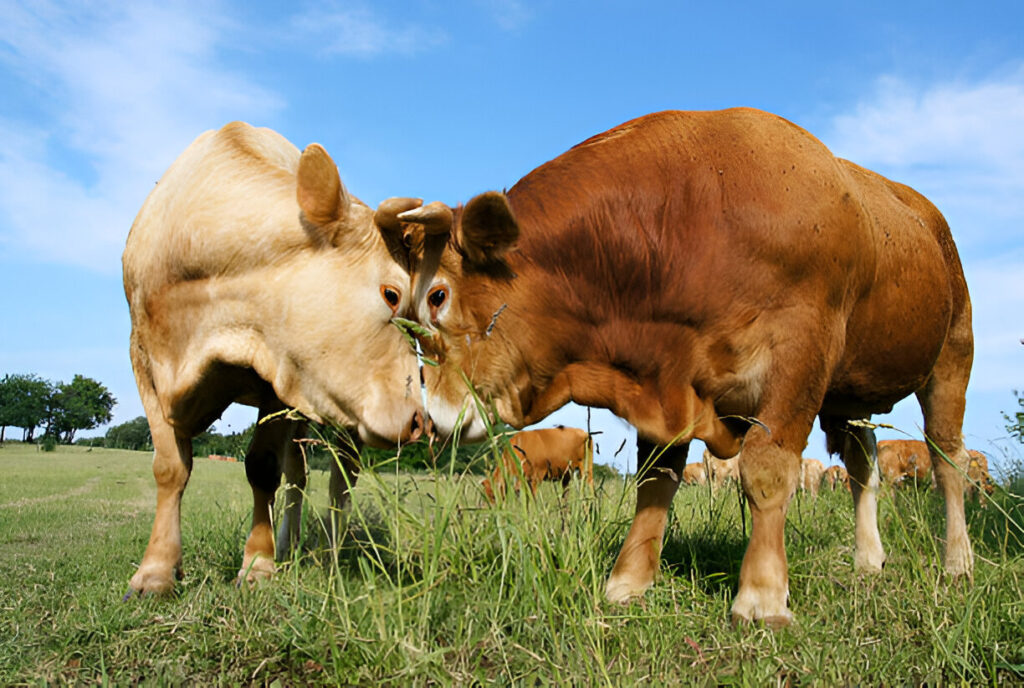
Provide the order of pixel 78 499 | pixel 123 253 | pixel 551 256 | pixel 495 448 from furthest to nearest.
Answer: pixel 78 499, pixel 123 253, pixel 551 256, pixel 495 448

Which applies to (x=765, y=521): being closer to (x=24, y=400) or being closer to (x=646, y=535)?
(x=646, y=535)

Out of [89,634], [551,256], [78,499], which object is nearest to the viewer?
[89,634]

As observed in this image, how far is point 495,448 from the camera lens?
8.94 ft

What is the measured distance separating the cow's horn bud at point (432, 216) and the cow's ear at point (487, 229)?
0.08 meters

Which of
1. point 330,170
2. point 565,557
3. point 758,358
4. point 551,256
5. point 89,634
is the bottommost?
point 89,634

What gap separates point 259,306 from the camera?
12.4ft

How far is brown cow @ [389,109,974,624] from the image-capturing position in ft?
11.1

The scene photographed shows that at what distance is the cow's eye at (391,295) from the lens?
3680 mm

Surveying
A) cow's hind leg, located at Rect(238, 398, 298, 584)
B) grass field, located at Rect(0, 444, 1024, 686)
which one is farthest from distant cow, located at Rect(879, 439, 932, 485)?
cow's hind leg, located at Rect(238, 398, 298, 584)

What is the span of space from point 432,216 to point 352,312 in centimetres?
64

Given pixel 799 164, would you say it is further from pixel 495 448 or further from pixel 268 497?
pixel 268 497

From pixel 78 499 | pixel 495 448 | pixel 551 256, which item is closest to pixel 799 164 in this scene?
pixel 551 256

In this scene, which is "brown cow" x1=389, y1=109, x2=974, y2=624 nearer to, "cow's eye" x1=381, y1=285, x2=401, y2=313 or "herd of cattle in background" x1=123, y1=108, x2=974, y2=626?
"herd of cattle in background" x1=123, y1=108, x2=974, y2=626

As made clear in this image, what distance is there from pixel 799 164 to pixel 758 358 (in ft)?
3.05
